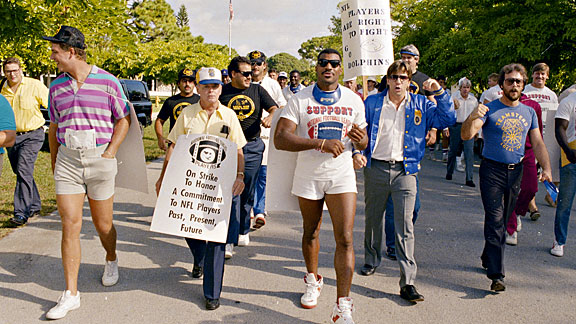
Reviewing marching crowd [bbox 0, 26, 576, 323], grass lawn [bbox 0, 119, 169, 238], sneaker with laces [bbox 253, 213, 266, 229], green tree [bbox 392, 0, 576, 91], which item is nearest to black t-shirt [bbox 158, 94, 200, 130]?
marching crowd [bbox 0, 26, 576, 323]

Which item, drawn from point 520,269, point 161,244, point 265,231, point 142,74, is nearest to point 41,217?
point 161,244

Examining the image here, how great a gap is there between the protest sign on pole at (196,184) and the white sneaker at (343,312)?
3.82ft

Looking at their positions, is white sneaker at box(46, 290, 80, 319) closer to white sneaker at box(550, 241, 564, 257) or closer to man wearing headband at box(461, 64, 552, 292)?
man wearing headband at box(461, 64, 552, 292)

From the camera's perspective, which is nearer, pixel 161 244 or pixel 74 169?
pixel 74 169

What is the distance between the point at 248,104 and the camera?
568cm

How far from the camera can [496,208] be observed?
15.5 ft

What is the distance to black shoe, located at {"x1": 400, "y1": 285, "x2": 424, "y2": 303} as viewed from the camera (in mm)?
4309

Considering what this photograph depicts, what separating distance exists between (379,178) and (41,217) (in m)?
4.88

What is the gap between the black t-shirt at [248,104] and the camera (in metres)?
5.66

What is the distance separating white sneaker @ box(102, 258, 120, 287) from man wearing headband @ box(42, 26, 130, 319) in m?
0.47

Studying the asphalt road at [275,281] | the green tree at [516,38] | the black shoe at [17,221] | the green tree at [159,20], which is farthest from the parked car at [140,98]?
the green tree at [159,20]

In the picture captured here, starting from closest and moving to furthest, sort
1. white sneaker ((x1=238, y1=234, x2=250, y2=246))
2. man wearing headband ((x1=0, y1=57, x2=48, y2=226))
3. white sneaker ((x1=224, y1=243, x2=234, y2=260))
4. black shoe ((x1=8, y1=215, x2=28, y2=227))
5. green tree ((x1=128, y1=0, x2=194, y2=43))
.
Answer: white sneaker ((x1=224, y1=243, x2=234, y2=260)) < white sneaker ((x1=238, y1=234, x2=250, y2=246)) < black shoe ((x1=8, y1=215, x2=28, y2=227)) < man wearing headband ((x1=0, y1=57, x2=48, y2=226)) < green tree ((x1=128, y1=0, x2=194, y2=43))

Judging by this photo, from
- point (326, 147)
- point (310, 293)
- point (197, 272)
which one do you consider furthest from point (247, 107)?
point (310, 293)

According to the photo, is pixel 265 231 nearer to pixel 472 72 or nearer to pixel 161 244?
pixel 161 244
